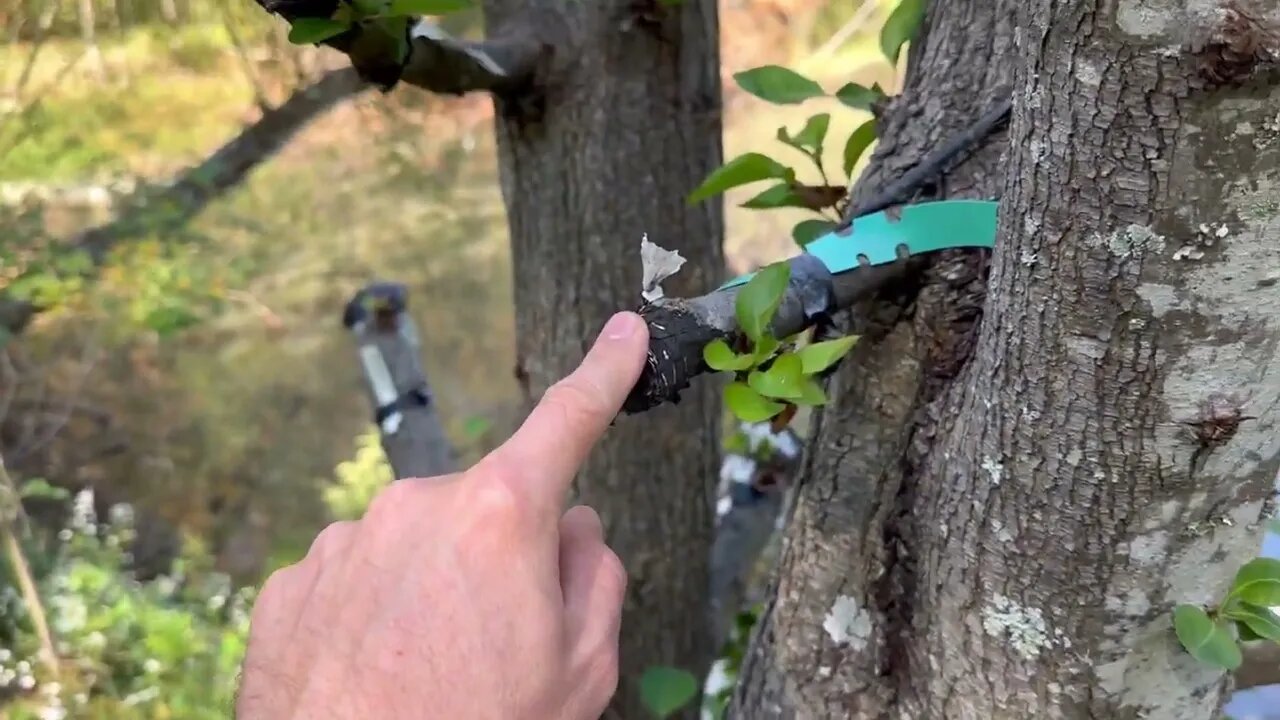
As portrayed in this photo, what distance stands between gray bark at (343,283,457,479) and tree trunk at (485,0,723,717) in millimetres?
Result: 245

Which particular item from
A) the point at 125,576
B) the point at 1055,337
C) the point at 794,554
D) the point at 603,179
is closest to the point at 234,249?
the point at 125,576

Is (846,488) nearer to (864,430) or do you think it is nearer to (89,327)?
(864,430)

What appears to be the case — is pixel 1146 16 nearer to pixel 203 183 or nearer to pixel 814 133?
pixel 814 133

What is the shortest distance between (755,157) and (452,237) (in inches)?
168

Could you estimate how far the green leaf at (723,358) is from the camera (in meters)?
0.50

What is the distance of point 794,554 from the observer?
0.71 meters

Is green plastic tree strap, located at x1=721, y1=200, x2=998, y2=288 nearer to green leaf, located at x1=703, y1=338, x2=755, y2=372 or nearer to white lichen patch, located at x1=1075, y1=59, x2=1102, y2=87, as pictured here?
green leaf, located at x1=703, y1=338, x2=755, y2=372

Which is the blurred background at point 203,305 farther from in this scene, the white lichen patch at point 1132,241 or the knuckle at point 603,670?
the white lichen patch at point 1132,241

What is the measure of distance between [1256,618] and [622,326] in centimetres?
35

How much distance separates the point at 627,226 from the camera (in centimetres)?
105

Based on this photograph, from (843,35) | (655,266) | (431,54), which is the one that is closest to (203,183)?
(431,54)

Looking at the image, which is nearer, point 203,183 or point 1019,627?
point 1019,627

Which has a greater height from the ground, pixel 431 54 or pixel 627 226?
→ pixel 431 54

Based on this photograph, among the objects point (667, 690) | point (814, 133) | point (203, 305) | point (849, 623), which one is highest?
point (814, 133)
